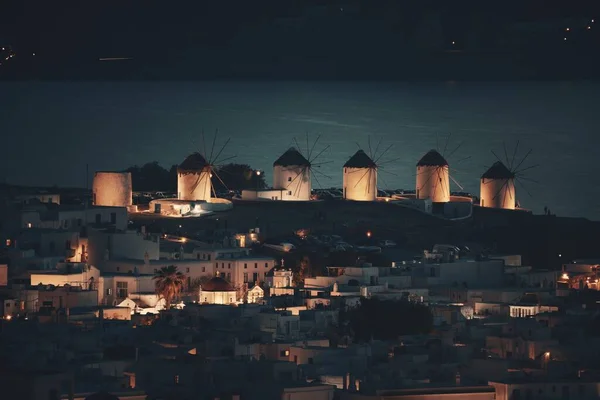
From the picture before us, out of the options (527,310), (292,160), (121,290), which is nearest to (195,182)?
(292,160)

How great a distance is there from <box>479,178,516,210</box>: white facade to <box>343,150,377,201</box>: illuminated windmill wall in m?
2.45

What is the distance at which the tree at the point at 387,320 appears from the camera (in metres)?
37.2

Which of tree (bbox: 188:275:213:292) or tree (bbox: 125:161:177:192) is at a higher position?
tree (bbox: 125:161:177:192)

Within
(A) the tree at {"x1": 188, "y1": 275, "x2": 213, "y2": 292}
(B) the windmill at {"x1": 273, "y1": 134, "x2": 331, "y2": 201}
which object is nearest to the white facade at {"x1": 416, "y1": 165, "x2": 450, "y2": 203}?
(B) the windmill at {"x1": 273, "y1": 134, "x2": 331, "y2": 201}

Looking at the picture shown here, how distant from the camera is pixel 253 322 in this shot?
122 feet

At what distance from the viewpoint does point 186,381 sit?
97.3 feet

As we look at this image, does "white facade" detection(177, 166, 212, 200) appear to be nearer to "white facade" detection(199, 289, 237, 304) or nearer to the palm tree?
the palm tree

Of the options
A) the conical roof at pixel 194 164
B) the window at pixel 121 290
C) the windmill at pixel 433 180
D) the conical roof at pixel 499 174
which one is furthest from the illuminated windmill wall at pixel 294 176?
the window at pixel 121 290

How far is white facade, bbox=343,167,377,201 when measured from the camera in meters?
59.5

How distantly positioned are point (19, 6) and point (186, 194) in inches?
2639

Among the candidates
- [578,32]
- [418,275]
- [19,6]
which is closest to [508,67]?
[578,32]

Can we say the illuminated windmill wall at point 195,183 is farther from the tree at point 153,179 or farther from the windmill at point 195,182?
the tree at point 153,179

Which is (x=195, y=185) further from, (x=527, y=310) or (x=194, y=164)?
(x=527, y=310)

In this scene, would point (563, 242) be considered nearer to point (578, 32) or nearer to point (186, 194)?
point (186, 194)
